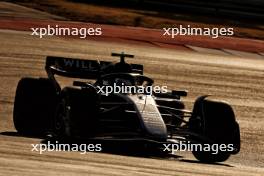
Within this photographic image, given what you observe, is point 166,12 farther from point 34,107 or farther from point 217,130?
point 217,130

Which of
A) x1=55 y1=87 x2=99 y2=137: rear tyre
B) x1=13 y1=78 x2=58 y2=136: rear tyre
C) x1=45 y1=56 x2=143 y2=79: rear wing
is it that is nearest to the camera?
x1=55 y1=87 x2=99 y2=137: rear tyre

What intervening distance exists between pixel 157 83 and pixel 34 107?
897 cm

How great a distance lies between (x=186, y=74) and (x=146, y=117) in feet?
40.5

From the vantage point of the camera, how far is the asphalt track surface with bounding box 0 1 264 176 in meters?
9.30

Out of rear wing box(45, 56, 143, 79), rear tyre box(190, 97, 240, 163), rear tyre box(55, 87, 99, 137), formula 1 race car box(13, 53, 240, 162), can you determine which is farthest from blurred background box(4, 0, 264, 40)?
rear tyre box(55, 87, 99, 137)

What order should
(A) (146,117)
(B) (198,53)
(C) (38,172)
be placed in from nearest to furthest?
1. (C) (38,172)
2. (A) (146,117)
3. (B) (198,53)

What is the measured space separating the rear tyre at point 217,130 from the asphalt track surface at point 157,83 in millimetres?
213

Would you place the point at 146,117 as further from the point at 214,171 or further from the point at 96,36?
the point at 96,36

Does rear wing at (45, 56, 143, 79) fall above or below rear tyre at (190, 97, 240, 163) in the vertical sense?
above

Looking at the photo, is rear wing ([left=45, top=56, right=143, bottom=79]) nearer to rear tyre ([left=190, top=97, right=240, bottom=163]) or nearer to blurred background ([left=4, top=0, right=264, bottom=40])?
rear tyre ([left=190, top=97, right=240, bottom=163])

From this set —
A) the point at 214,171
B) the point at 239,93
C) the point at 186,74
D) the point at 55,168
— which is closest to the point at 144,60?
the point at 186,74

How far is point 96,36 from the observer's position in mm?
32656

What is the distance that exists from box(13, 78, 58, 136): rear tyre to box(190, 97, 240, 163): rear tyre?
2.01 metres

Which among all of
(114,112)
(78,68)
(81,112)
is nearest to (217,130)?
(114,112)
